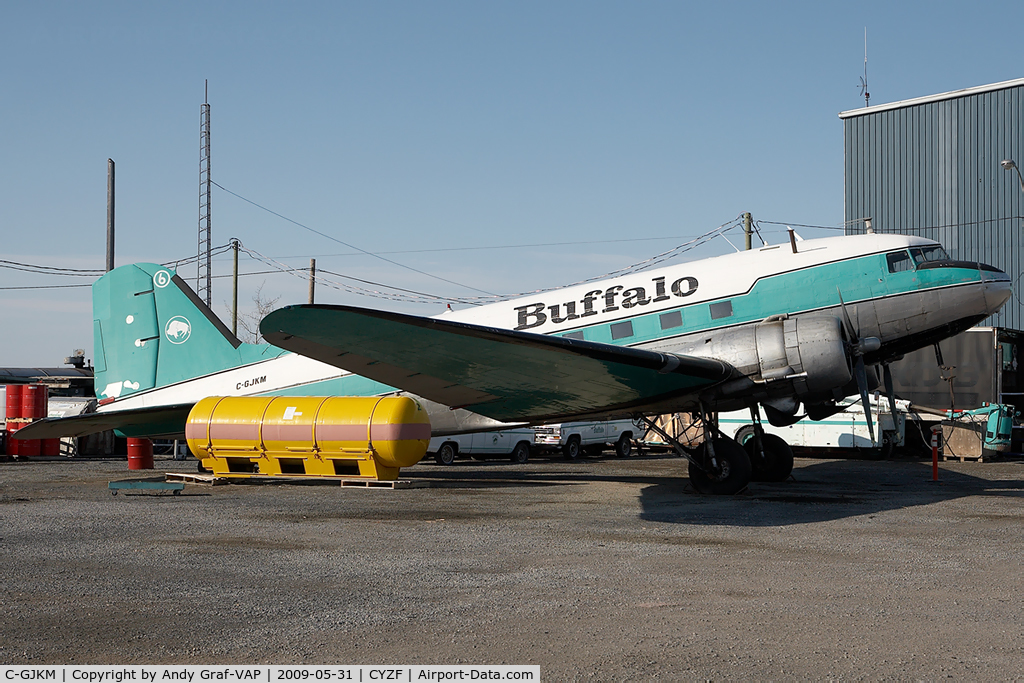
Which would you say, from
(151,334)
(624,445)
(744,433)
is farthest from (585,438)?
(151,334)

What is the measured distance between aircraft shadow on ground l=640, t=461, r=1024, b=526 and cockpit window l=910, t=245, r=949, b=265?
171 inches

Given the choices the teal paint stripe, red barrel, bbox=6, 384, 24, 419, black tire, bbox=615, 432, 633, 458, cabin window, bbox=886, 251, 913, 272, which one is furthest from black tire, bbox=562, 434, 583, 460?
red barrel, bbox=6, 384, 24, 419

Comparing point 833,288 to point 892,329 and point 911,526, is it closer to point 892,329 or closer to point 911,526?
point 892,329

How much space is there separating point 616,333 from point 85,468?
16.4 meters

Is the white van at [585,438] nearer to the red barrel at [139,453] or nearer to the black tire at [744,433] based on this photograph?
the black tire at [744,433]

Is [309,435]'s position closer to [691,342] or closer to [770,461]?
[691,342]

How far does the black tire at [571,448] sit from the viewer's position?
30938 mm

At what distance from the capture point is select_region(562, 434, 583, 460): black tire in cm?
3094

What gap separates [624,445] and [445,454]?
28.0 ft

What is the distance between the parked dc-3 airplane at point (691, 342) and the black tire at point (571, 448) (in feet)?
40.2

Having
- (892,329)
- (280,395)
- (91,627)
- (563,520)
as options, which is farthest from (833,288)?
(91,627)

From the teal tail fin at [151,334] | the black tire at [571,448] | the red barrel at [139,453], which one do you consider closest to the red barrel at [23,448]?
the red barrel at [139,453]

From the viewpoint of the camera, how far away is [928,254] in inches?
628

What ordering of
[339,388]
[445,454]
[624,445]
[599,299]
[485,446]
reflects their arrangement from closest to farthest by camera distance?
[599,299] < [339,388] < [445,454] < [485,446] < [624,445]
